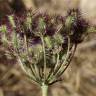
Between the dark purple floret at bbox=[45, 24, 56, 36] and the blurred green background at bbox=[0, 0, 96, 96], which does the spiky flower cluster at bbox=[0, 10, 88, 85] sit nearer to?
the dark purple floret at bbox=[45, 24, 56, 36]

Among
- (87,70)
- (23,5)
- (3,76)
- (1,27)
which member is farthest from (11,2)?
(1,27)


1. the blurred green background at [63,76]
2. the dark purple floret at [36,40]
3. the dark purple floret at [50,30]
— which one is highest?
the dark purple floret at [50,30]

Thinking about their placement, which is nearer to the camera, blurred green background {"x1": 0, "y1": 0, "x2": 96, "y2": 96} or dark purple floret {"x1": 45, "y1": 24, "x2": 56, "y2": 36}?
dark purple floret {"x1": 45, "y1": 24, "x2": 56, "y2": 36}

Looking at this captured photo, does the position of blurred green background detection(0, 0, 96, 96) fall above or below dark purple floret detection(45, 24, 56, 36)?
below

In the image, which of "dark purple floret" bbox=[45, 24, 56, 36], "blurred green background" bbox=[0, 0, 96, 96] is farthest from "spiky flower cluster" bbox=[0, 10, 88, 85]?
"blurred green background" bbox=[0, 0, 96, 96]

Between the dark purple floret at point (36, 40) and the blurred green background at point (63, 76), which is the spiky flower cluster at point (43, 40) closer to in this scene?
the dark purple floret at point (36, 40)

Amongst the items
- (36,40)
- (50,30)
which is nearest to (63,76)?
(36,40)

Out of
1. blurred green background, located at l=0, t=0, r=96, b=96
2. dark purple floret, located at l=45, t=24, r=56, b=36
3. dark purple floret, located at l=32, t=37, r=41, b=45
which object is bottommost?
blurred green background, located at l=0, t=0, r=96, b=96

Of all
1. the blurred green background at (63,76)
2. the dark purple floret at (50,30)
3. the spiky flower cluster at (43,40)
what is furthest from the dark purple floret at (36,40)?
the blurred green background at (63,76)

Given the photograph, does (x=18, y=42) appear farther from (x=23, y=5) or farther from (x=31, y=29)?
(x=23, y=5)
